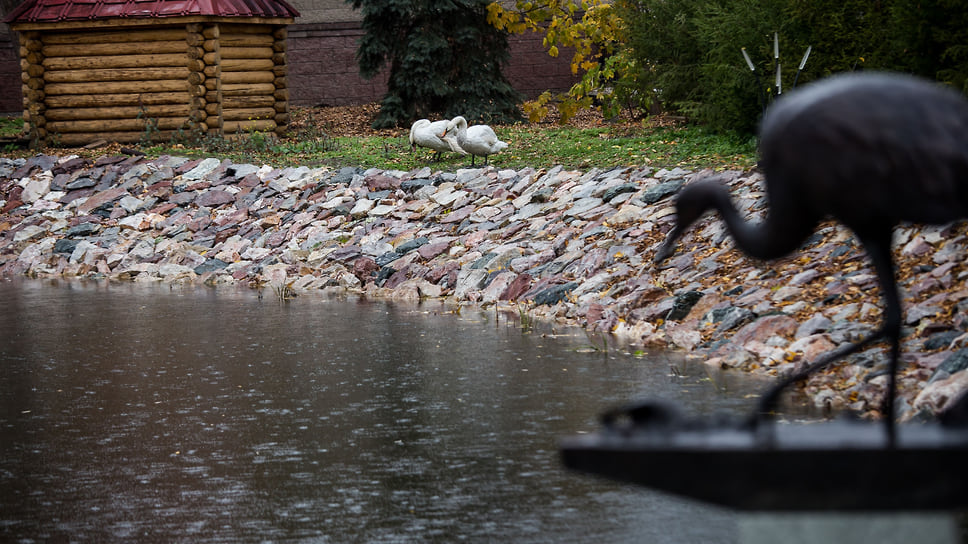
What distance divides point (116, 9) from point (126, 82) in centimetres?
136

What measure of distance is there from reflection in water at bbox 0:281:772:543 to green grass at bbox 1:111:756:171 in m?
5.28

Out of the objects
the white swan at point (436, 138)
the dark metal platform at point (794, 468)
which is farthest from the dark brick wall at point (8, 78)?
the dark metal platform at point (794, 468)

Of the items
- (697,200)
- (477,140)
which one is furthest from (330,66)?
(697,200)

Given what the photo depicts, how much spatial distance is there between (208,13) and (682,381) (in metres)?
14.9

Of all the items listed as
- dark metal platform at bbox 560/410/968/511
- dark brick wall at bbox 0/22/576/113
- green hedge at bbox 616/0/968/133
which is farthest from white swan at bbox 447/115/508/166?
dark metal platform at bbox 560/410/968/511

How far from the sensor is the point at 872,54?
45.0 feet

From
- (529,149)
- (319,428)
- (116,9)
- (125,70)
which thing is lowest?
(319,428)

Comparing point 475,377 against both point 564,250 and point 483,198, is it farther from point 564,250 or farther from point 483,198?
point 483,198

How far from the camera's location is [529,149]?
61.4ft

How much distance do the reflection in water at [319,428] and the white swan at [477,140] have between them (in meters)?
5.47

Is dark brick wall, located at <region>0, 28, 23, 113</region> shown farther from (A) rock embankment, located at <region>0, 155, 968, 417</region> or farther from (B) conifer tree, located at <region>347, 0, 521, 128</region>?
(A) rock embankment, located at <region>0, 155, 968, 417</region>

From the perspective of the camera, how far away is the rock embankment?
838 centimetres

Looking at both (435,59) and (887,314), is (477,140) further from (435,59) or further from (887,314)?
(887,314)

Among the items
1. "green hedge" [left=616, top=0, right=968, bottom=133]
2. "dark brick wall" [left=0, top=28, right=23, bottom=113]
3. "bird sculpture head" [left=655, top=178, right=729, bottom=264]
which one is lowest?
"bird sculpture head" [left=655, top=178, right=729, bottom=264]
